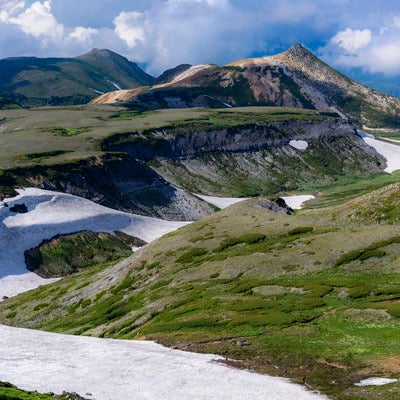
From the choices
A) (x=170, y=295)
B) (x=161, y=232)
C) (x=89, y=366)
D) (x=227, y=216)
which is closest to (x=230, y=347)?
(x=89, y=366)

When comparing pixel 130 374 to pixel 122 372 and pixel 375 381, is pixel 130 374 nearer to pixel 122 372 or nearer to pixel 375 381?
pixel 122 372

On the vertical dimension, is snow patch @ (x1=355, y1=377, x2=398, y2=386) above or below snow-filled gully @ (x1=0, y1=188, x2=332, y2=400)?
above

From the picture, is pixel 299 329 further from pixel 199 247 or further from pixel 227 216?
pixel 227 216

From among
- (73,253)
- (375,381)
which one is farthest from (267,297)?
(73,253)

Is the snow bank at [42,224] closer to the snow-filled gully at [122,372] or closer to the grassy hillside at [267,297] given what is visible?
the grassy hillside at [267,297]

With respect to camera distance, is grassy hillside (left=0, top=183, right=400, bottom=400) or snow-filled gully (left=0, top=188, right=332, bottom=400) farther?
grassy hillside (left=0, top=183, right=400, bottom=400)

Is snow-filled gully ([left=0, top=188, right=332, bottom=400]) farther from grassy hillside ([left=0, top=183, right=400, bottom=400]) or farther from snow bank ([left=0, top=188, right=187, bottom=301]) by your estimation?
snow bank ([left=0, top=188, right=187, bottom=301])

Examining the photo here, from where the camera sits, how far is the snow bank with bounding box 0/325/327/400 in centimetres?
3612

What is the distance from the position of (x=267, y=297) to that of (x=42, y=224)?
10113 centimetres

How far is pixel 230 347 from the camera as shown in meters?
44.1

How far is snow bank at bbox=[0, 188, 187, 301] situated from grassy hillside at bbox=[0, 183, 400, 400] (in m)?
23.4

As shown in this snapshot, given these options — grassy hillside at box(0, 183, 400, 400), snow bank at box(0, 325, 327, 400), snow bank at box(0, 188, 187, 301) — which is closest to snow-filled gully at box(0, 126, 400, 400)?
snow bank at box(0, 325, 327, 400)

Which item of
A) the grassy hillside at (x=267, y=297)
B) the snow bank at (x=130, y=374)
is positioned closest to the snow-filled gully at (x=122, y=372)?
the snow bank at (x=130, y=374)

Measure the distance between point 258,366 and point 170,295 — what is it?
27.3 m
